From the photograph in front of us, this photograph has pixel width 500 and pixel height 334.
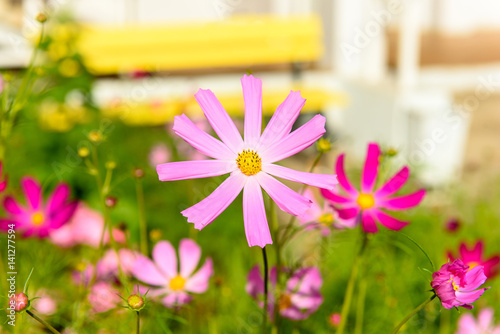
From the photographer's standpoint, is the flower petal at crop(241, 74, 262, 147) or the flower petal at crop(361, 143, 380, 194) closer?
the flower petal at crop(241, 74, 262, 147)

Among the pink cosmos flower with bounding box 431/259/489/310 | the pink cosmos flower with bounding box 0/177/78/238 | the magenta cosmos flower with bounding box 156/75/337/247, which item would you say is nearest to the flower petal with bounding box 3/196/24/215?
the pink cosmos flower with bounding box 0/177/78/238

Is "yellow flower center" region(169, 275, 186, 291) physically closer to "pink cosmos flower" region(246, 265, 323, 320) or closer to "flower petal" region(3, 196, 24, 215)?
"pink cosmos flower" region(246, 265, 323, 320)

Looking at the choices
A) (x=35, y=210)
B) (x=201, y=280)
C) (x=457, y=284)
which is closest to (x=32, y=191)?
(x=35, y=210)

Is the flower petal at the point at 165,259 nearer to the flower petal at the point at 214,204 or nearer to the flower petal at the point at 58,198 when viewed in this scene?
the flower petal at the point at 58,198

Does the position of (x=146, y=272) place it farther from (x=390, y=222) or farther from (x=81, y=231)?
(x=81, y=231)

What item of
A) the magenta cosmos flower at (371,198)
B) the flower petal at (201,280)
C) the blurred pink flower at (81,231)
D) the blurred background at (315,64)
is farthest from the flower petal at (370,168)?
the blurred background at (315,64)

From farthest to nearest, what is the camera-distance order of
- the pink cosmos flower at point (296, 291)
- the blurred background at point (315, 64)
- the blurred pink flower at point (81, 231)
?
the blurred background at point (315, 64) < the blurred pink flower at point (81, 231) < the pink cosmos flower at point (296, 291)

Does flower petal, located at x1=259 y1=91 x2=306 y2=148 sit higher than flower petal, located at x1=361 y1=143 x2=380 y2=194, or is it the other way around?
flower petal, located at x1=259 y1=91 x2=306 y2=148
